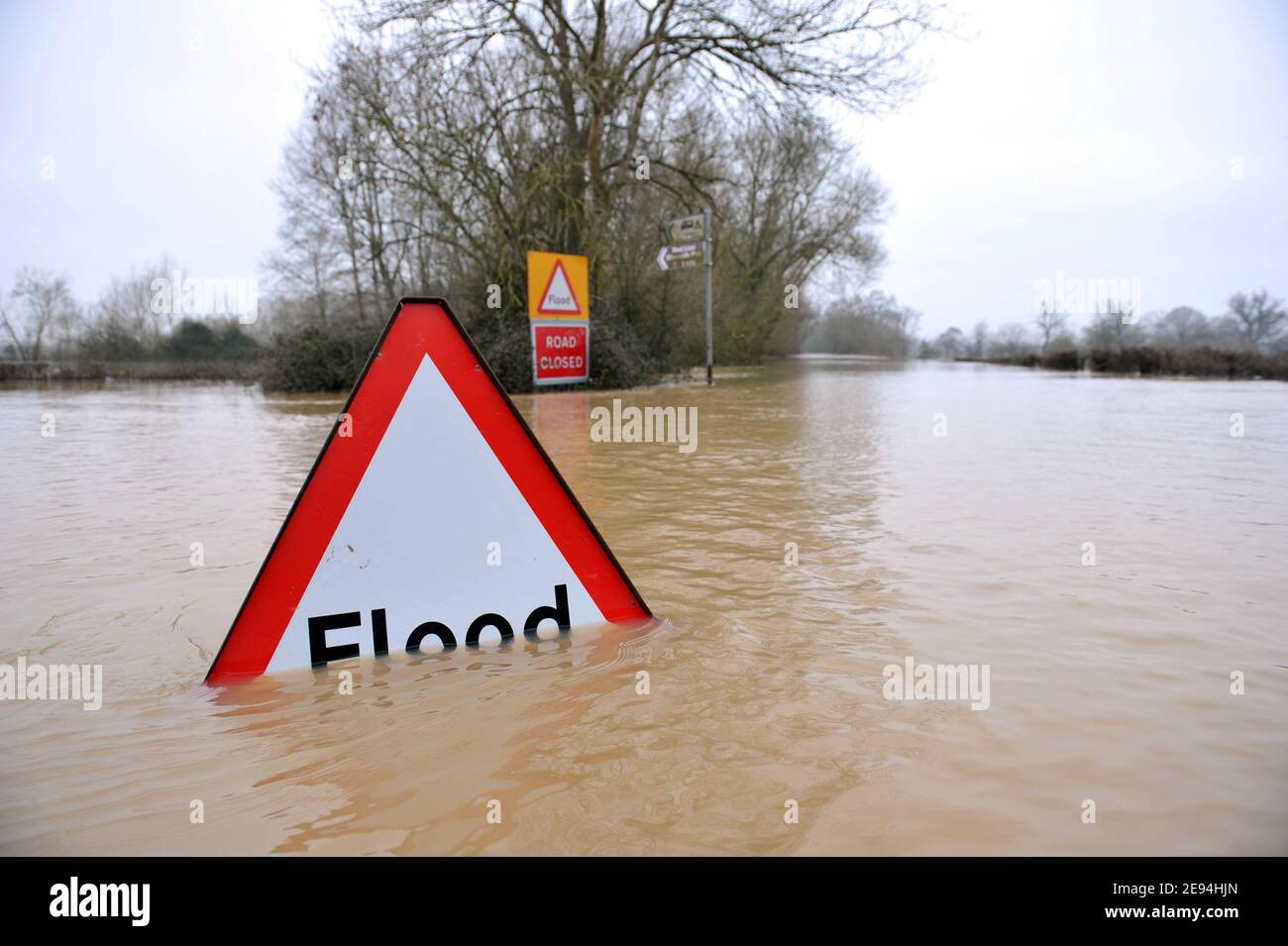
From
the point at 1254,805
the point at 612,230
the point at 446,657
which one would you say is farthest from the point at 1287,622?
the point at 612,230

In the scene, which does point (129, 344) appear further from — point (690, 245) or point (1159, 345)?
point (1159, 345)

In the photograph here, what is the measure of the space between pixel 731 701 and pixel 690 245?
20.8 metres

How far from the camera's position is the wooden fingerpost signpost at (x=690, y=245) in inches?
844

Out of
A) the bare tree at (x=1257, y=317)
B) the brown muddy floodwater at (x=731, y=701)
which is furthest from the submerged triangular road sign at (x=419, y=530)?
the bare tree at (x=1257, y=317)

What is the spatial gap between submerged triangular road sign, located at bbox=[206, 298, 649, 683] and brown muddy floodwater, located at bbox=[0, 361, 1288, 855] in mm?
125

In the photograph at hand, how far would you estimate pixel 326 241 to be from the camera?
105 ft

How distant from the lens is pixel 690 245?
22.0 meters

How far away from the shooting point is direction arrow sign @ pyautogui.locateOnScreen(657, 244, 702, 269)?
21922 mm

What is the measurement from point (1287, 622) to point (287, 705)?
352 cm

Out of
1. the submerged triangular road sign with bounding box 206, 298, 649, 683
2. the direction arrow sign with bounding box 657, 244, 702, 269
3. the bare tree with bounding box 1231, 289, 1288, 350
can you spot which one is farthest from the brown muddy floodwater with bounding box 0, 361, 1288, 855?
the bare tree with bounding box 1231, 289, 1288, 350

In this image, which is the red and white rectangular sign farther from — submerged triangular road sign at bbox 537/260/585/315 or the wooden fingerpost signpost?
the wooden fingerpost signpost

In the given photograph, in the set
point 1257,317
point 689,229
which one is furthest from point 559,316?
point 1257,317

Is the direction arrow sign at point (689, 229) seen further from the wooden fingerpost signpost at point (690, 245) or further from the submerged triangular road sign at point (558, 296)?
the submerged triangular road sign at point (558, 296)

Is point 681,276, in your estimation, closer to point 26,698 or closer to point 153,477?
point 153,477
